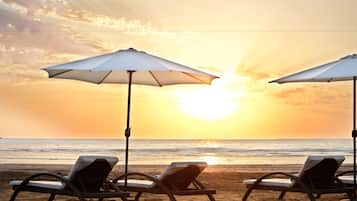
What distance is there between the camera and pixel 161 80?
34.7 ft

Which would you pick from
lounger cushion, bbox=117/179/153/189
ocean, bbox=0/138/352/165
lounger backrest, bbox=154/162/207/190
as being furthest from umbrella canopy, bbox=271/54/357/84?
ocean, bbox=0/138/352/165

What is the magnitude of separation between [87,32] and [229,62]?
474 cm

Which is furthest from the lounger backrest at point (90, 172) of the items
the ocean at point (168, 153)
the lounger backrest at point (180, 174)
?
the ocean at point (168, 153)

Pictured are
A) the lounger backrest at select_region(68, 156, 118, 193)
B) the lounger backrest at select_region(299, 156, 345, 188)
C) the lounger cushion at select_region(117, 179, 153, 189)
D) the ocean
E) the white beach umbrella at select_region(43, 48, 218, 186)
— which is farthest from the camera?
the ocean

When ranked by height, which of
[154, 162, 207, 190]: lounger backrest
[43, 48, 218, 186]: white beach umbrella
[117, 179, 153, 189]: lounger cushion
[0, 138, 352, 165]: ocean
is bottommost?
[0, 138, 352, 165]: ocean

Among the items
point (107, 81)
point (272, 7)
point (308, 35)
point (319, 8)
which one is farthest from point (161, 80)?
point (308, 35)

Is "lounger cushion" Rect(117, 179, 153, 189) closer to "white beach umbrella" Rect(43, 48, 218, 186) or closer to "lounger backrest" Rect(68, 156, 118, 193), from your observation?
"white beach umbrella" Rect(43, 48, 218, 186)

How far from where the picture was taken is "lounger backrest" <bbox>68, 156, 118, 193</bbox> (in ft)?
27.9

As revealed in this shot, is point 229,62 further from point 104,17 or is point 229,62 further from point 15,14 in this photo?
point 15,14

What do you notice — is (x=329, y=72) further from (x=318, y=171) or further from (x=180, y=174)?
(x=180, y=174)

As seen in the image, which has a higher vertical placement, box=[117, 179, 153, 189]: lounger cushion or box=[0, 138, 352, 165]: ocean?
box=[117, 179, 153, 189]: lounger cushion

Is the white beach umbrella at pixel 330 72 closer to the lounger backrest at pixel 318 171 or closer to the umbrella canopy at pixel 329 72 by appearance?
the umbrella canopy at pixel 329 72

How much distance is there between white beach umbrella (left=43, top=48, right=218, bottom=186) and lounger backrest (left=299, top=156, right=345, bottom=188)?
164cm

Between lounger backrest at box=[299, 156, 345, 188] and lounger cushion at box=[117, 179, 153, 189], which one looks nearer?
lounger cushion at box=[117, 179, 153, 189]
